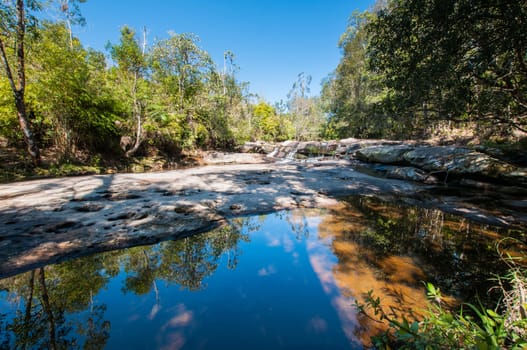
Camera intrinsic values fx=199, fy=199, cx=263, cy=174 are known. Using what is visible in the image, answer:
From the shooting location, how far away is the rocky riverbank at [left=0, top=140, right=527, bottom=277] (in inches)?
119

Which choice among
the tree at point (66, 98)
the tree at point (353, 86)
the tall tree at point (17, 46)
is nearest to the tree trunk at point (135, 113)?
the tree at point (66, 98)

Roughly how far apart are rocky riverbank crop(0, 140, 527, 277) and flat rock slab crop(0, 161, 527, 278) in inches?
0.5

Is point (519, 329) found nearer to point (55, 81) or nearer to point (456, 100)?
point (456, 100)

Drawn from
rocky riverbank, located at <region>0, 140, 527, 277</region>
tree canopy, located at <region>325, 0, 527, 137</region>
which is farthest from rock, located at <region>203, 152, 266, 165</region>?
tree canopy, located at <region>325, 0, 527, 137</region>

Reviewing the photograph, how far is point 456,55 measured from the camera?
16.4 ft

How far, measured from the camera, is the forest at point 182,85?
187 inches

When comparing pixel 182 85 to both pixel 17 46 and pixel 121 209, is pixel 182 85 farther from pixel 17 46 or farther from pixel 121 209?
pixel 121 209

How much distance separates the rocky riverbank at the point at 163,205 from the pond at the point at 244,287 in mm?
381

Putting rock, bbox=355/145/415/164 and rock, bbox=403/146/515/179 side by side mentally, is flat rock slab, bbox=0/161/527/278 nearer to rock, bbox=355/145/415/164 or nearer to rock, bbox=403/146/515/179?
rock, bbox=403/146/515/179

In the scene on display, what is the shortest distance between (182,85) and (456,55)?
1706 cm

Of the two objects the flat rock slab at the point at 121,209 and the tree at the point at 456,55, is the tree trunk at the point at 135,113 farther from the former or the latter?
the tree at the point at 456,55

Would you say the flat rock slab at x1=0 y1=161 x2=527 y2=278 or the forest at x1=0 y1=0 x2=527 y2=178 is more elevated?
the forest at x1=0 y1=0 x2=527 y2=178

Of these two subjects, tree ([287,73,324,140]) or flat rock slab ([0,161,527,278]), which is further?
tree ([287,73,324,140])

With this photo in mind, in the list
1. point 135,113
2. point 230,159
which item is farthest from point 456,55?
point 135,113
